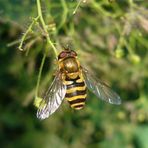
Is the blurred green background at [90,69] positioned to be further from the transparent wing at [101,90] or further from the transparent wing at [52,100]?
the transparent wing at [52,100]

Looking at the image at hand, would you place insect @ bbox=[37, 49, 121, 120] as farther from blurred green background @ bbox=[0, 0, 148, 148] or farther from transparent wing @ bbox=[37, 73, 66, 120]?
blurred green background @ bbox=[0, 0, 148, 148]

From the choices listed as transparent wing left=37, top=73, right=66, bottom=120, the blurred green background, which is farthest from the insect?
the blurred green background

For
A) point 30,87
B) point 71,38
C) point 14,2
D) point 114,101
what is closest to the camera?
point 114,101

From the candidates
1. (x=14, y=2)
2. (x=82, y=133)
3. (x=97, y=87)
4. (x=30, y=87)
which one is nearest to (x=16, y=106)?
(x=30, y=87)

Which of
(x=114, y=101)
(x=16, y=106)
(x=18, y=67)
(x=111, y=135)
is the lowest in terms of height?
(x=111, y=135)

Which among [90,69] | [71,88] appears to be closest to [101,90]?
[71,88]

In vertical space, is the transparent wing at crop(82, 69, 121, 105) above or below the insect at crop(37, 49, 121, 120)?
below

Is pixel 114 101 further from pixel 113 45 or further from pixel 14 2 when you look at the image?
pixel 14 2

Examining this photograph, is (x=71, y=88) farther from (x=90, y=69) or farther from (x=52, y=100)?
(x=90, y=69)

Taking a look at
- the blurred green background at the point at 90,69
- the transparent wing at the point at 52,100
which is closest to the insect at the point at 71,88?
the transparent wing at the point at 52,100
